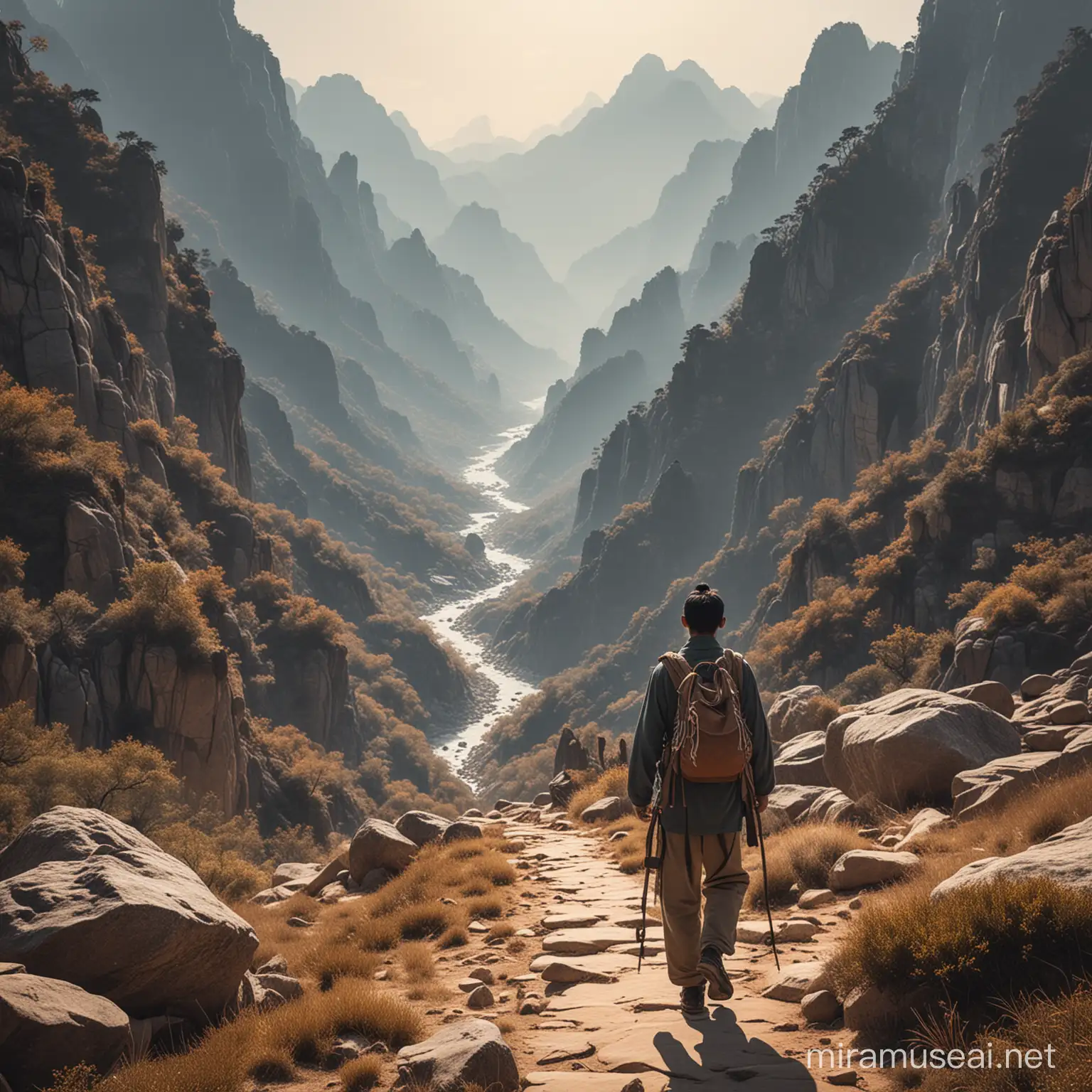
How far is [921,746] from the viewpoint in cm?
1213

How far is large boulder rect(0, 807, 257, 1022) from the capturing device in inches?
246

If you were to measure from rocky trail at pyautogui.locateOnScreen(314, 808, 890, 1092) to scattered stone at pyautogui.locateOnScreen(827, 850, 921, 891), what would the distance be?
0.75 feet

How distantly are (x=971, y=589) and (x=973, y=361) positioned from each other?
3558cm

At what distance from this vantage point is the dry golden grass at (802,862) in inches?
398

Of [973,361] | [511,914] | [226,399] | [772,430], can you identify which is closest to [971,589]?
[973,361]

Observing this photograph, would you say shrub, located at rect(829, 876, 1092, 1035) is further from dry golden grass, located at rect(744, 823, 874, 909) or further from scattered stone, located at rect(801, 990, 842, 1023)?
dry golden grass, located at rect(744, 823, 874, 909)

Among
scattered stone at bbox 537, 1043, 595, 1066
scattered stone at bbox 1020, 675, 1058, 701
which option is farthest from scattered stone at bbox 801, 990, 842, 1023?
scattered stone at bbox 1020, 675, 1058, 701

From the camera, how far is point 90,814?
785 cm

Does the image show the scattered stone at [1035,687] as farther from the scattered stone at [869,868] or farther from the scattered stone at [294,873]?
the scattered stone at [294,873]

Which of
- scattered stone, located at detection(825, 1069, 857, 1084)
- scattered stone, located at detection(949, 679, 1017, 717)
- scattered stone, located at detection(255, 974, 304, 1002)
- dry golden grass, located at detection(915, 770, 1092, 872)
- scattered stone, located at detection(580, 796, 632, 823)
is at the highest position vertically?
scattered stone, located at detection(949, 679, 1017, 717)

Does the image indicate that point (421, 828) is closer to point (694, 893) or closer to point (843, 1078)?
point (694, 893)

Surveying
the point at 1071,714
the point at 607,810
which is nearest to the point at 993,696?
the point at 1071,714

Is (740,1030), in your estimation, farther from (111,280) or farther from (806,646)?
(111,280)

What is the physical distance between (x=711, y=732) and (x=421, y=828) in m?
11.4
